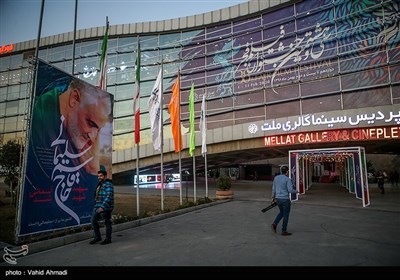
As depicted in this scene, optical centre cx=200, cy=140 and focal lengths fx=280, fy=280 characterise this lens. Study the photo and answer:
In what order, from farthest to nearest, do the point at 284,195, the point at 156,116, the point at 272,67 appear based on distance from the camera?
1. the point at 272,67
2. the point at 156,116
3. the point at 284,195

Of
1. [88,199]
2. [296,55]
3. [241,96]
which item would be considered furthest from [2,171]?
[296,55]

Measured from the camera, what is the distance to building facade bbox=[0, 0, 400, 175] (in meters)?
22.1

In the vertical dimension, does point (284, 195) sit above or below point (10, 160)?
below

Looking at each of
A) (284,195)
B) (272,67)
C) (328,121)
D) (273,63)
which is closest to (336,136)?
(328,121)

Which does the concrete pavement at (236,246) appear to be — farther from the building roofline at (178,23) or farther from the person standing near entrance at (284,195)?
the building roofline at (178,23)

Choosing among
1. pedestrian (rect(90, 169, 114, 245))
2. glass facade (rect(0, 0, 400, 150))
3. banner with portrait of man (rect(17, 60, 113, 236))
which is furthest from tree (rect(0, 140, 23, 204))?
glass facade (rect(0, 0, 400, 150))

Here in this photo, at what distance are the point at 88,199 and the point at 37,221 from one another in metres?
1.75

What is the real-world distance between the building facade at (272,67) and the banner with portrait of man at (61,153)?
12702 mm

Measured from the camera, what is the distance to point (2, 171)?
1625 centimetres

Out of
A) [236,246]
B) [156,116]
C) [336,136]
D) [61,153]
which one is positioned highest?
[336,136]

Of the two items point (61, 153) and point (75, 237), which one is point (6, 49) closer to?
point (61, 153)

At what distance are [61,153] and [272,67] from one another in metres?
26.3

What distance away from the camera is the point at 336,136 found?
65.9 feet
